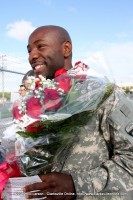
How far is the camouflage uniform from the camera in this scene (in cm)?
137

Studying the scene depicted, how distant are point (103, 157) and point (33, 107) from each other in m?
0.39

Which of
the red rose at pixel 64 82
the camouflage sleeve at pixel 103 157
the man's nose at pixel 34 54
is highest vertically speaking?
the man's nose at pixel 34 54

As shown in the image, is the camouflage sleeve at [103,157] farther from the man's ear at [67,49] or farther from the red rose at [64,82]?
the man's ear at [67,49]

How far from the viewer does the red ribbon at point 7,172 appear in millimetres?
1494

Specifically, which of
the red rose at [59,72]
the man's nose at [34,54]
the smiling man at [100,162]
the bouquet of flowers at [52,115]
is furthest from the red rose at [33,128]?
the man's nose at [34,54]

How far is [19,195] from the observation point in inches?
54.9

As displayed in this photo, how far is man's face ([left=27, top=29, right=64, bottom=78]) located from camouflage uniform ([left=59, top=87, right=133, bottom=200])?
334mm

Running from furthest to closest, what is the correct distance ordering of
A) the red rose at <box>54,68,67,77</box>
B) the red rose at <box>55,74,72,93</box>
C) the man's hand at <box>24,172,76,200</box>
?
the red rose at <box>54,68,67,77</box> → the red rose at <box>55,74,72,93</box> → the man's hand at <box>24,172,76,200</box>

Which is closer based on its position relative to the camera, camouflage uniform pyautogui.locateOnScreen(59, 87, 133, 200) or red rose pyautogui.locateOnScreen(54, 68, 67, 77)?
camouflage uniform pyautogui.locateOnScreen(59, 87, 133, 200)

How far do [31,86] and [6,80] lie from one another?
5.88 metres

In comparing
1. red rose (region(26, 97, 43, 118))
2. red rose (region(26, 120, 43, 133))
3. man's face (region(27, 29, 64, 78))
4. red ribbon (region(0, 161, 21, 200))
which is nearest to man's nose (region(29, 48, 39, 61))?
man's face (region(27, 29, 64, 78))

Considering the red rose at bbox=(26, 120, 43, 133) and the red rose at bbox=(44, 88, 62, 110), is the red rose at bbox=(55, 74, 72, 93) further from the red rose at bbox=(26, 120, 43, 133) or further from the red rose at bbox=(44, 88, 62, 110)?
the red rose at bbox=(26, 120, 43, 133)

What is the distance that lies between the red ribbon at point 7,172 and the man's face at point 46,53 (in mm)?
467

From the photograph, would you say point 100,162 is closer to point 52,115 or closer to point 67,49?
point 52,115
